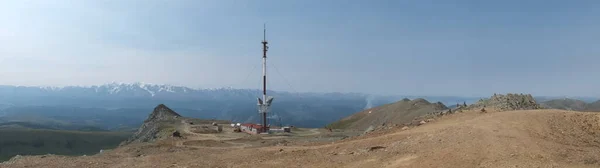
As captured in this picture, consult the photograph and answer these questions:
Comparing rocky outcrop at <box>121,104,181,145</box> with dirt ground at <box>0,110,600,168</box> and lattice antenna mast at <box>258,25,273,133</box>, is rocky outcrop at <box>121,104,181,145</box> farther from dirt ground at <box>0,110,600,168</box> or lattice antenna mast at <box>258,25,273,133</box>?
dirt ground at <box>0,110,600,168</box>

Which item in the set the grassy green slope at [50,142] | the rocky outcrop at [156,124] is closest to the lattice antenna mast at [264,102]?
the rocky outcrop at [156,124]

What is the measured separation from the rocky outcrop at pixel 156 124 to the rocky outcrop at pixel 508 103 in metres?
52.9

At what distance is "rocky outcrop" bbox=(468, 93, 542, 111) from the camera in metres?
40.6

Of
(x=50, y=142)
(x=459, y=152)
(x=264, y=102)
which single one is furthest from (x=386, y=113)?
(x=50, y=142)

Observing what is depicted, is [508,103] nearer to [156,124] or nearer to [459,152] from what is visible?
[459,152]

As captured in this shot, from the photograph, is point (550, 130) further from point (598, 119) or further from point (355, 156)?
point (355, 156)

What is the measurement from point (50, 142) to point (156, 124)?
98692 mm

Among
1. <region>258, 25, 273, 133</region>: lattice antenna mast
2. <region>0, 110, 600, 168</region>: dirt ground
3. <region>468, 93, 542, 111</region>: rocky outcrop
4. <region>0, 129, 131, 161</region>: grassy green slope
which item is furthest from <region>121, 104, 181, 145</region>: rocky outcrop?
<region>0, 129, 131, 161</region>: grassy green slope

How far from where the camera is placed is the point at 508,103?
41188 mm

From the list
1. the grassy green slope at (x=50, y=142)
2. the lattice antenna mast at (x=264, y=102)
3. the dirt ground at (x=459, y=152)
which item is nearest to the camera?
the dirt ground at (x=459, y=152)

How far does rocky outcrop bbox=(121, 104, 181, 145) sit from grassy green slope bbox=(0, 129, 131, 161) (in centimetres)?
5563

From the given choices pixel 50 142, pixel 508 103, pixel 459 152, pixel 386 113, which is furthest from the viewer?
pixel 50 142

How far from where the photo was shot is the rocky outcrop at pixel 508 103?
40562 millimetres

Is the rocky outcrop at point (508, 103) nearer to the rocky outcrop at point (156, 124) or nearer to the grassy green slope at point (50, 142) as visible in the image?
the rocky outcrop at point (156, 124)
